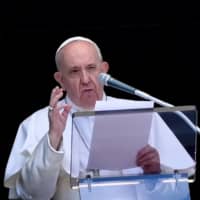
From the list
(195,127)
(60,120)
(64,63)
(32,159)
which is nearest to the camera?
(195,127)

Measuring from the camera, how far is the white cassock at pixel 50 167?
336 cm

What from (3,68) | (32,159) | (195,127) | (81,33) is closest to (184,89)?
(81,33)

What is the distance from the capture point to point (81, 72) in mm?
3982

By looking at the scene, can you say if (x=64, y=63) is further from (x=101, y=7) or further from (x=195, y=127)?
(x=101, y=7)

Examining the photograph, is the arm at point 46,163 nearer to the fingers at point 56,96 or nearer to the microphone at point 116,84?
the fingers at point 56,96

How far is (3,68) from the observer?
5688mm

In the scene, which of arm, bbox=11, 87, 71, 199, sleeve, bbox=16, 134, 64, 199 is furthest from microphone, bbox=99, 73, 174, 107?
sleeve, bbox=16, 134, 64, 199

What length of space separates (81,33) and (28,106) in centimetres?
61

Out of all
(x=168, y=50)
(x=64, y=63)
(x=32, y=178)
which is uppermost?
(x=168, y=50)

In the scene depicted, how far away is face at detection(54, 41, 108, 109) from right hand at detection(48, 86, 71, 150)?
1.11 feet

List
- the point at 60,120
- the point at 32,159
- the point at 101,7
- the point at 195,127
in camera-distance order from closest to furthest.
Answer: the point at 195,127 < the point at 60,120 < the point at 32,159 < the point at 101,7

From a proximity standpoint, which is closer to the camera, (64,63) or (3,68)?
(64,63)

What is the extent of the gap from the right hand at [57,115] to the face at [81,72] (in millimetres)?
337

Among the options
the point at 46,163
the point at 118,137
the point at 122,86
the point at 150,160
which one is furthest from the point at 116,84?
the point at 46,163
